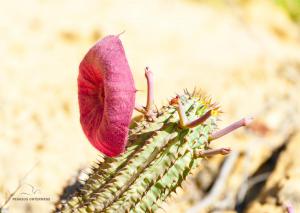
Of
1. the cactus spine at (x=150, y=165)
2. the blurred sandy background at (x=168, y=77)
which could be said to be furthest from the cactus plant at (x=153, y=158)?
the blurred sandy background at (x=168, y=77)

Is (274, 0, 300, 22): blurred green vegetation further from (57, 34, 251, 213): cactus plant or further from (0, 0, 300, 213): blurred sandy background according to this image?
(57, 34, 251, 213): cactus plant

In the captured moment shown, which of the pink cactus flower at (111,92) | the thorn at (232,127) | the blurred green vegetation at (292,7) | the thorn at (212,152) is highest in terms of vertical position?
the pink cactus flower at (111,92)

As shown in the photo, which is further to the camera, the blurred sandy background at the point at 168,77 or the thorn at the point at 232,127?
the blurred sandy background at the point at 168,77


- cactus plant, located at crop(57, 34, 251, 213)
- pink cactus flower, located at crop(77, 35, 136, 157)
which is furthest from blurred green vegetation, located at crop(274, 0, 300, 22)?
pink cactus flower, located at crop(77, 35, 136, 157)

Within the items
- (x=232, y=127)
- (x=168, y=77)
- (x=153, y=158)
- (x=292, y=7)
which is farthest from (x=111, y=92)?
(x=292, y=7)

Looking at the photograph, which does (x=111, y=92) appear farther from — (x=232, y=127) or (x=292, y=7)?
(x=292, y=7)

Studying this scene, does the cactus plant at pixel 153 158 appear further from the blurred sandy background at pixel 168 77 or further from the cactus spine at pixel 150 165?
the blurred sandy background at pixel 168 77

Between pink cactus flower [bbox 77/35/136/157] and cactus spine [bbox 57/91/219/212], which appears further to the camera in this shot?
cactus spine [bbox 57/91/219/212]

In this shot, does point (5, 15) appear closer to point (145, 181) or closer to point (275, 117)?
point (275, 117)
